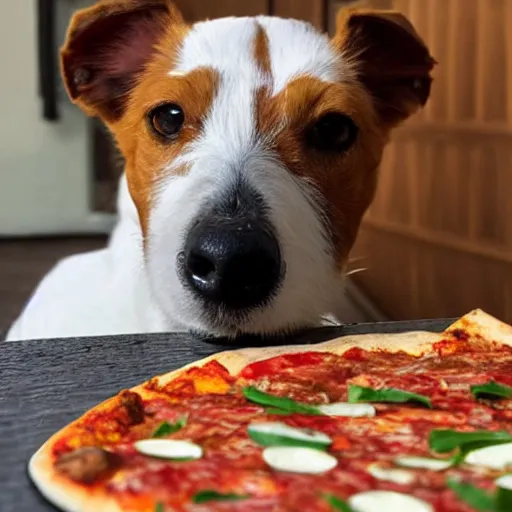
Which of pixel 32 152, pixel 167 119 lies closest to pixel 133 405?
pixel 167 119

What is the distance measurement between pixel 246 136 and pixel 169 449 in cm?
78

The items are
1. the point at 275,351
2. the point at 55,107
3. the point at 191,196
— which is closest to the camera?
the point at 275,351

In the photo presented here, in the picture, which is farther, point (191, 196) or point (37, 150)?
point (37, 150)

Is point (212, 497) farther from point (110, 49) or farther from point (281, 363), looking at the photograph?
point (110, 49)

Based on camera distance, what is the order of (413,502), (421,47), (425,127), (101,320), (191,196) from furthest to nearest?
(425,127)
(101,320)
(421,47)
(191,196)
(413,502)

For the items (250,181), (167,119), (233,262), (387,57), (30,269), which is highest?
(387,57)

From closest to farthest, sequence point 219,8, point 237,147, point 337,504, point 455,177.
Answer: point 337,504 < point 237,147 < point 455,177 < point 219,8

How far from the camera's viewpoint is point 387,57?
195cm

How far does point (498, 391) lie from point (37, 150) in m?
4.66

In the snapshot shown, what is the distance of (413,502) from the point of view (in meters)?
0.79

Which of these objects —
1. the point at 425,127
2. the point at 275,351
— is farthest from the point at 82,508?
the point at 425,127

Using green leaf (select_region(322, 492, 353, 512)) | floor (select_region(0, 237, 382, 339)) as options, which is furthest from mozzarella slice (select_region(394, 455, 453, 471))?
floor (select_region(0, 237, 382, 339))

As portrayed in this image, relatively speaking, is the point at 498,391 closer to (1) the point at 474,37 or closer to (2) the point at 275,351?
(2) the point at 275,351

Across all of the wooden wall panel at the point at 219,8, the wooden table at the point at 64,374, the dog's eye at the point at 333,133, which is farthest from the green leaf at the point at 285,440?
the wooden wall panel at the point at 219,8
